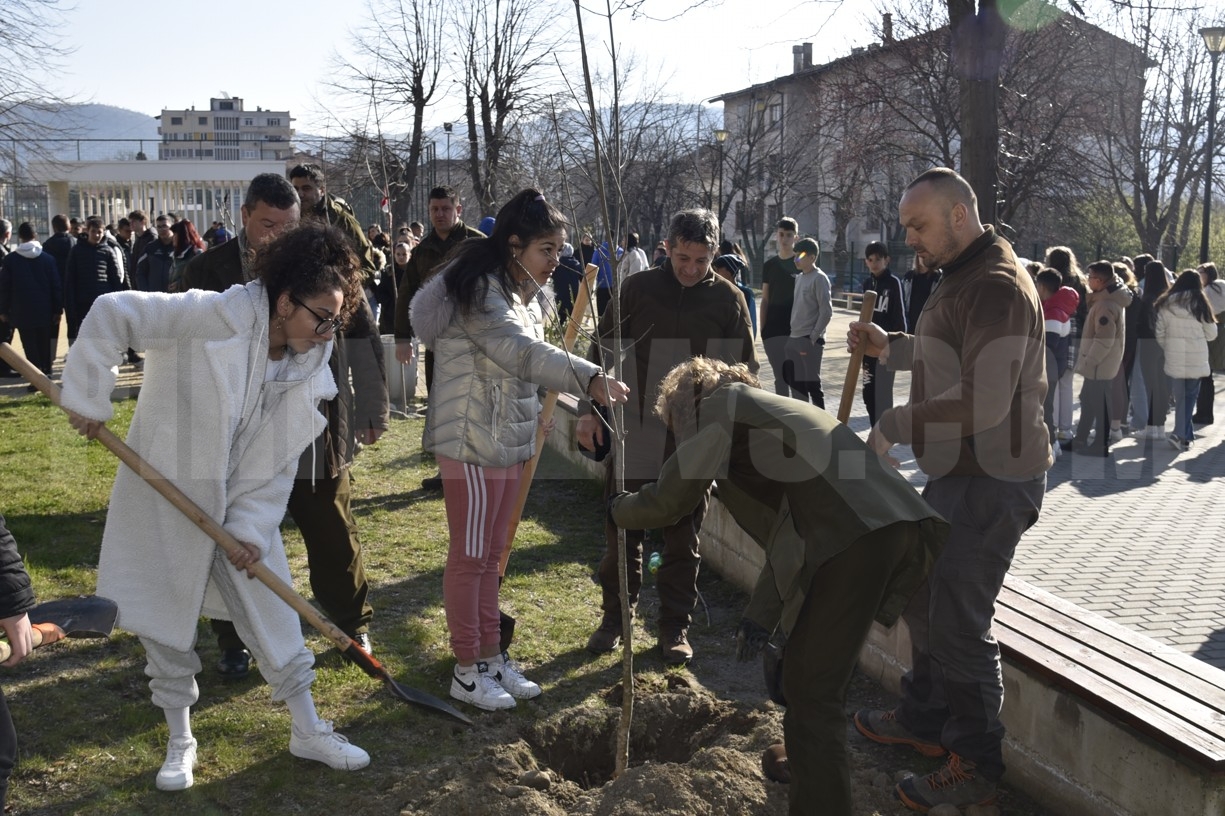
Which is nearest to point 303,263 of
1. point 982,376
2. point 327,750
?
point 327,750

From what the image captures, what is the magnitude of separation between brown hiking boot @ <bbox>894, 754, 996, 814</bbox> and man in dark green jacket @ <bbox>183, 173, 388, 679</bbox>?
2.28 meters

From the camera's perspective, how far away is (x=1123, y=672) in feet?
11.7

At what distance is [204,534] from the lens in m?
3.53

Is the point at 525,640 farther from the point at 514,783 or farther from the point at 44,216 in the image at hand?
the point at 44,216

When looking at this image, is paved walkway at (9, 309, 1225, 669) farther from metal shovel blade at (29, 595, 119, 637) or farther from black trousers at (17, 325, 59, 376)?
black trousers at (17, 325, 59, 376)

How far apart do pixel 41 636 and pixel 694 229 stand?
10.3 feet

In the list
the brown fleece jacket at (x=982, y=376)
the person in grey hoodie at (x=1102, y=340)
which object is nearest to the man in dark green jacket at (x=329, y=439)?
the brown fleece jacket at (x=982, y=376)

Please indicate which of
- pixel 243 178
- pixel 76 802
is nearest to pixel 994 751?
pixel 76 802

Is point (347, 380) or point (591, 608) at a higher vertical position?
point (347, 380)

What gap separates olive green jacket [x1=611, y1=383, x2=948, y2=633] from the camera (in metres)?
3.10

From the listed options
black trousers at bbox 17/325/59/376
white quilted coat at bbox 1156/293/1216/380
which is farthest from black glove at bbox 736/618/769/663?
black trousers at bbox 17/325/59/376

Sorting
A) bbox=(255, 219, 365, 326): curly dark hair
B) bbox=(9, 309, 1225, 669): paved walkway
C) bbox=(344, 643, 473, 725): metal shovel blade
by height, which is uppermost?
bbox=(255, 219, 365, 326): curly dark hair

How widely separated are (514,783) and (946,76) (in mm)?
17729

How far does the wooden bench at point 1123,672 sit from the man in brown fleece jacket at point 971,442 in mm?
242
